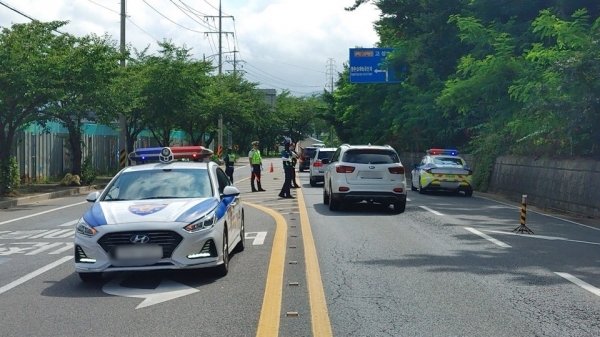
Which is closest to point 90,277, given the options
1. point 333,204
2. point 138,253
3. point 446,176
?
point 138,253

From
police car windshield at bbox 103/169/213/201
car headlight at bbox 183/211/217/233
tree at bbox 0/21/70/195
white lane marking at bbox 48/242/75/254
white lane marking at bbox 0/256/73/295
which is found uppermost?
tree at bbox 0/21/70/195

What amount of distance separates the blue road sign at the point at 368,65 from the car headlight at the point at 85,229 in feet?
109

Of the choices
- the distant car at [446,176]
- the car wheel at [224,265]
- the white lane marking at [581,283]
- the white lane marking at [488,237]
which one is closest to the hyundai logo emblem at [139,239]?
the car wheel at [224,265]

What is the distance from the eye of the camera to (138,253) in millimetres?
8875

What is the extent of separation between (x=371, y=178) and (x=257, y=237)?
5474mm

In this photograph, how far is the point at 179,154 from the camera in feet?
48.6

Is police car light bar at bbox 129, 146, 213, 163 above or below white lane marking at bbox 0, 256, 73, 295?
above

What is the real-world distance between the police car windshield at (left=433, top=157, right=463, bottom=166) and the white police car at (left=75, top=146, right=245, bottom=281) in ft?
56.4

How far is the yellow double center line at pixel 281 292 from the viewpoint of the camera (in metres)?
7.03

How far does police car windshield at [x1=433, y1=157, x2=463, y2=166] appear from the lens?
26697 millimetres

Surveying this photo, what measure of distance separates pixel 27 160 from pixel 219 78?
3241 cm

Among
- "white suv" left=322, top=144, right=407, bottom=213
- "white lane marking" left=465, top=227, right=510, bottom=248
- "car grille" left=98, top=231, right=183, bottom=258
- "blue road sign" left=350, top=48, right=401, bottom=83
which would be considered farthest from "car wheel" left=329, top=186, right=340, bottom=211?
"blue road sign" left=350, top=48, right=401, bottom=83

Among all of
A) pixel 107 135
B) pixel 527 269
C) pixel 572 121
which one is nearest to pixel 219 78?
pixel 107 135

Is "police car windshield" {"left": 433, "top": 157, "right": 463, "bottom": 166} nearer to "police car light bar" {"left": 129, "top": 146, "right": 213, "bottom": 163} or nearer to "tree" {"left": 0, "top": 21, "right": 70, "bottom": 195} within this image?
"tree" {"left": 0, "top": 21, "right": 70, "bottom": 195}
